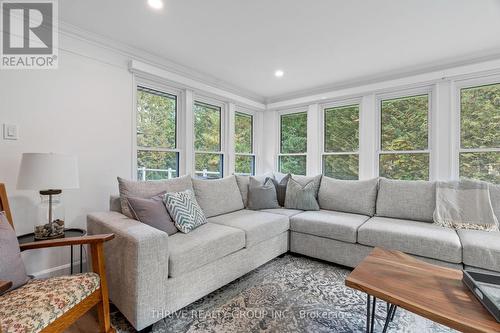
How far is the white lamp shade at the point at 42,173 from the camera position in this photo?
5.32ft

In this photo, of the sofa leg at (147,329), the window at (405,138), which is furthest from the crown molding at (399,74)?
the sofa leg at (147,329)

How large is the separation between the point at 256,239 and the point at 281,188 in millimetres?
1244

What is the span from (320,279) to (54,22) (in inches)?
131

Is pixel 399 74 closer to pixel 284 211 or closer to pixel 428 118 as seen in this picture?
pixel 428 118

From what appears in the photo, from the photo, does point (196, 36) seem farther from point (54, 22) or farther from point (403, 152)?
point (403, 152)

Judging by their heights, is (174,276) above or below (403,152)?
below

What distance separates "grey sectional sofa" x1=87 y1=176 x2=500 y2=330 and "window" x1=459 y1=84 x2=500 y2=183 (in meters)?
0.59

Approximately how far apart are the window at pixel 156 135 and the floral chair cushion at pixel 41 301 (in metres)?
1.67

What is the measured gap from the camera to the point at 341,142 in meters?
3.84

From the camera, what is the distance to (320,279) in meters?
2.25

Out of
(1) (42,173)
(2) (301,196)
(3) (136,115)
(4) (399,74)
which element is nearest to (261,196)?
(2) (301,196)

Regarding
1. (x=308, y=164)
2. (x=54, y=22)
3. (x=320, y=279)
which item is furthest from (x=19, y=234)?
(x=308, y=164)

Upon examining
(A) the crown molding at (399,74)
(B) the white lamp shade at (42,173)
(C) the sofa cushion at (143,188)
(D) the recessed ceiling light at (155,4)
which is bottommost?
(C) the sofa cushion at (143,188)

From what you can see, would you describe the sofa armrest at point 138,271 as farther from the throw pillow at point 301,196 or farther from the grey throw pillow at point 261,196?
the throw pillow at point 301,196
